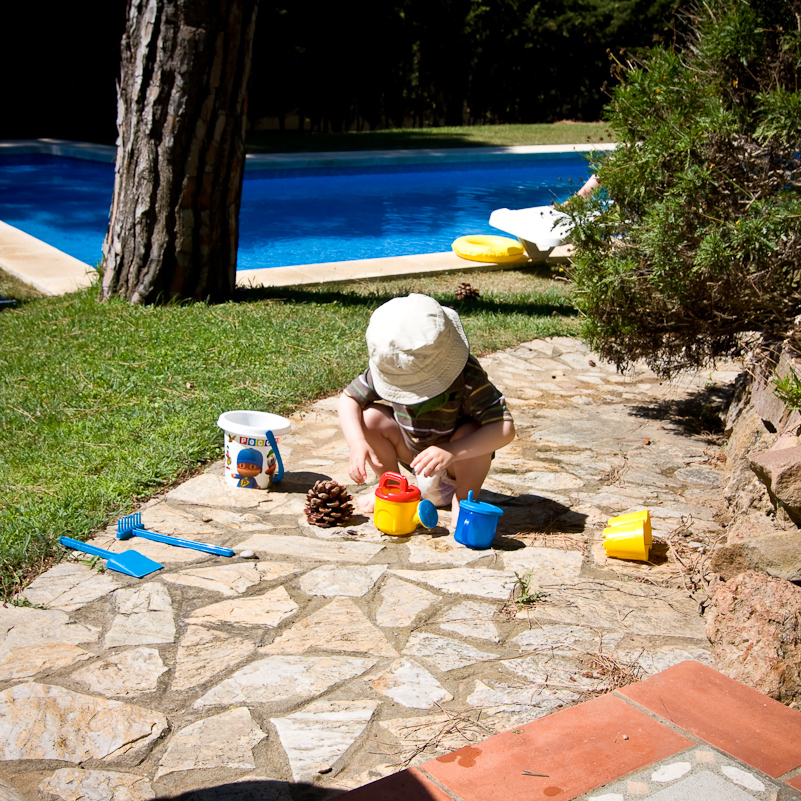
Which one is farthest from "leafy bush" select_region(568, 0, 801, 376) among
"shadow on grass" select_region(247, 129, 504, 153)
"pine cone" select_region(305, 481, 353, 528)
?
"shadow on grass" select_region(247, 129, 504, 153)

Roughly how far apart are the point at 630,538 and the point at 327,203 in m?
11.7

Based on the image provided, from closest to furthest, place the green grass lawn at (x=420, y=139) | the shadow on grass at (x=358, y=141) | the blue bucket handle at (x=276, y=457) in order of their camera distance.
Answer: the blue bucket handle at (x=276, y=457), the shadow on grass at (x=358, y=141), the green grass lawn at (x=420, y=139)

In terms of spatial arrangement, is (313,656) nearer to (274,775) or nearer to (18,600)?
(274,775)

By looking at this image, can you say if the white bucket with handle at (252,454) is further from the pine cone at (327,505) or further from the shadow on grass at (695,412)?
the shadow on grass at (695,412)

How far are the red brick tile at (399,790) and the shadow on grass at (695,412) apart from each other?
3053mm

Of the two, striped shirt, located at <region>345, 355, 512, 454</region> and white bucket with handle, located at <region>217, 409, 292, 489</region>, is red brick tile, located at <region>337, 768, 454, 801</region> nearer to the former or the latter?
striped shirt, located at <region>345, 355, 512, 454</region>

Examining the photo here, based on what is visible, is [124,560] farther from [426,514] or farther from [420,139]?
[420,139]

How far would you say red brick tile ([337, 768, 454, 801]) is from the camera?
6.37 feet

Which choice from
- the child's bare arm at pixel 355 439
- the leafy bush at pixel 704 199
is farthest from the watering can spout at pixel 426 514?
the leafy bush at pixel 704 199

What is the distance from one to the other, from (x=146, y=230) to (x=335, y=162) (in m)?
9.77

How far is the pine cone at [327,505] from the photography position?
11.1ft

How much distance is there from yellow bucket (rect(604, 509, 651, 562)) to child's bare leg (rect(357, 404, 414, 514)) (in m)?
0.88

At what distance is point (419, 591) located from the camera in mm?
2957

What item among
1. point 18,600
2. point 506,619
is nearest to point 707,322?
point 506,619
